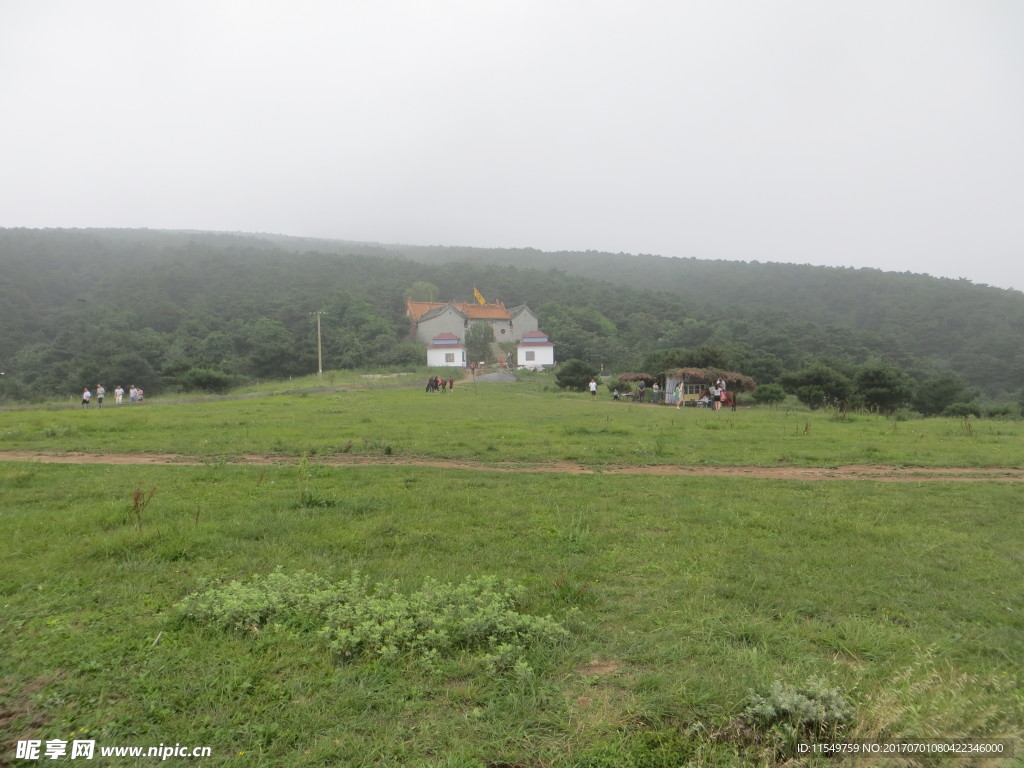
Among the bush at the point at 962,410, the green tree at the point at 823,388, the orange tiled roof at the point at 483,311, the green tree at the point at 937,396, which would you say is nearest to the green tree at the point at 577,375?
the green tree at the point at 823,388

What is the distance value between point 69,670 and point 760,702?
3.60 meters

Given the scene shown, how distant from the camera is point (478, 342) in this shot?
54.4 m

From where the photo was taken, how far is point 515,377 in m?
45.0

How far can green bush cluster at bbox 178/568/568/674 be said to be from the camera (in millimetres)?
3629

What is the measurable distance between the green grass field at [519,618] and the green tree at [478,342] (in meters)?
45.5

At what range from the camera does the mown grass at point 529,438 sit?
1157cm

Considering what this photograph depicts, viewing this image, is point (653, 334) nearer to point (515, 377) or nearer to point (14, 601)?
point (515, 377)

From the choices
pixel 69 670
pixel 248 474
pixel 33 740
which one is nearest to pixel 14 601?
pixel 69 670

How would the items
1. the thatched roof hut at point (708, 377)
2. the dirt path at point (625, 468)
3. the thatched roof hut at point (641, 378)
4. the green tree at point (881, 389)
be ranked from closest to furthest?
the dirt path at point (625, 468) → the thatched roof hut at point (708, 377) → the green tree at point (881, 389) → the thatched roof hut at point (641, 378)

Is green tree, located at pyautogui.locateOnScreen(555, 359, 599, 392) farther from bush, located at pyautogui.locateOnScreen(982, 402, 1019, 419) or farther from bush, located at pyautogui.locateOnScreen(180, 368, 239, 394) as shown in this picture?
bush, located at pyautogui.locateOnScreen(180, 368, 239, 394)

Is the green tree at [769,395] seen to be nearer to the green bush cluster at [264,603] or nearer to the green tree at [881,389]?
the green tree at [881,389]

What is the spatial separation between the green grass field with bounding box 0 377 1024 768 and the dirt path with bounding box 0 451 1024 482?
88 cm

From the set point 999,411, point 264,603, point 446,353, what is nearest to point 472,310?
point 446,353

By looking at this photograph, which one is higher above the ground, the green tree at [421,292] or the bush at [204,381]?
the green tree at [421,292]
